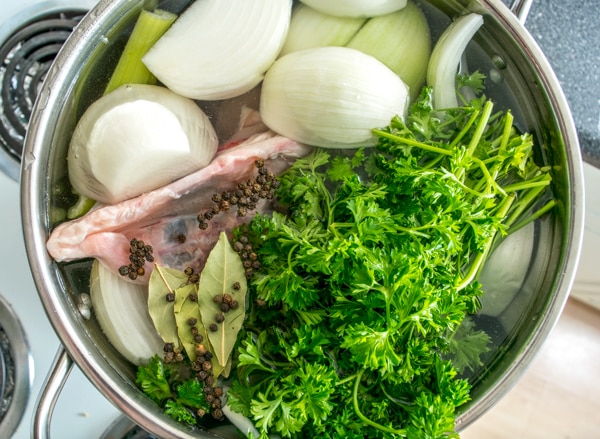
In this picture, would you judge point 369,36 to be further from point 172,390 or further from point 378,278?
point 172,390

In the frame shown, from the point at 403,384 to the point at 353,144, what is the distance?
0.37 m

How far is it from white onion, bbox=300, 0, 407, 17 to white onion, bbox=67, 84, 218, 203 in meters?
0.26

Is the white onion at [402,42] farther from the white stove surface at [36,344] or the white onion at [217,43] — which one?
the white stove surface at [36,344]

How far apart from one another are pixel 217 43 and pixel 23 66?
1.32 ft

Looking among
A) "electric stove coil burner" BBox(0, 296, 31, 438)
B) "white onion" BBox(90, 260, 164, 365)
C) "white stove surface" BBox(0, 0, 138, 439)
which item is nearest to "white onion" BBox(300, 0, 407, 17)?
"white stove surface" BBox(0, 0, 138, 439)

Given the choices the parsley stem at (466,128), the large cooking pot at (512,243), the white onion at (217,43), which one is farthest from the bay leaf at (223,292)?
the parsley stem at (466,128)

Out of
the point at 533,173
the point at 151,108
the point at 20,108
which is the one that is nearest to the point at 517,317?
the point at 533,173

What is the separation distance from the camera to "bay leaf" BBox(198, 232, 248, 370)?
2.93 feet


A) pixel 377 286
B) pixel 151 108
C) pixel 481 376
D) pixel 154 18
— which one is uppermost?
pixel 154 18

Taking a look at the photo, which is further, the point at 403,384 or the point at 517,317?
the point at 517,317

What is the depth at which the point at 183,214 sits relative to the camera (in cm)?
98

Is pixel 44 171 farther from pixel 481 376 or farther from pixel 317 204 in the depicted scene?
pixel 481 376

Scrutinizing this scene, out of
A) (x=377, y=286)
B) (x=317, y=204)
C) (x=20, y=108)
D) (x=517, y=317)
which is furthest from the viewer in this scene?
(x=20, y=108)

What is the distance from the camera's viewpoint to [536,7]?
3.59 ft
